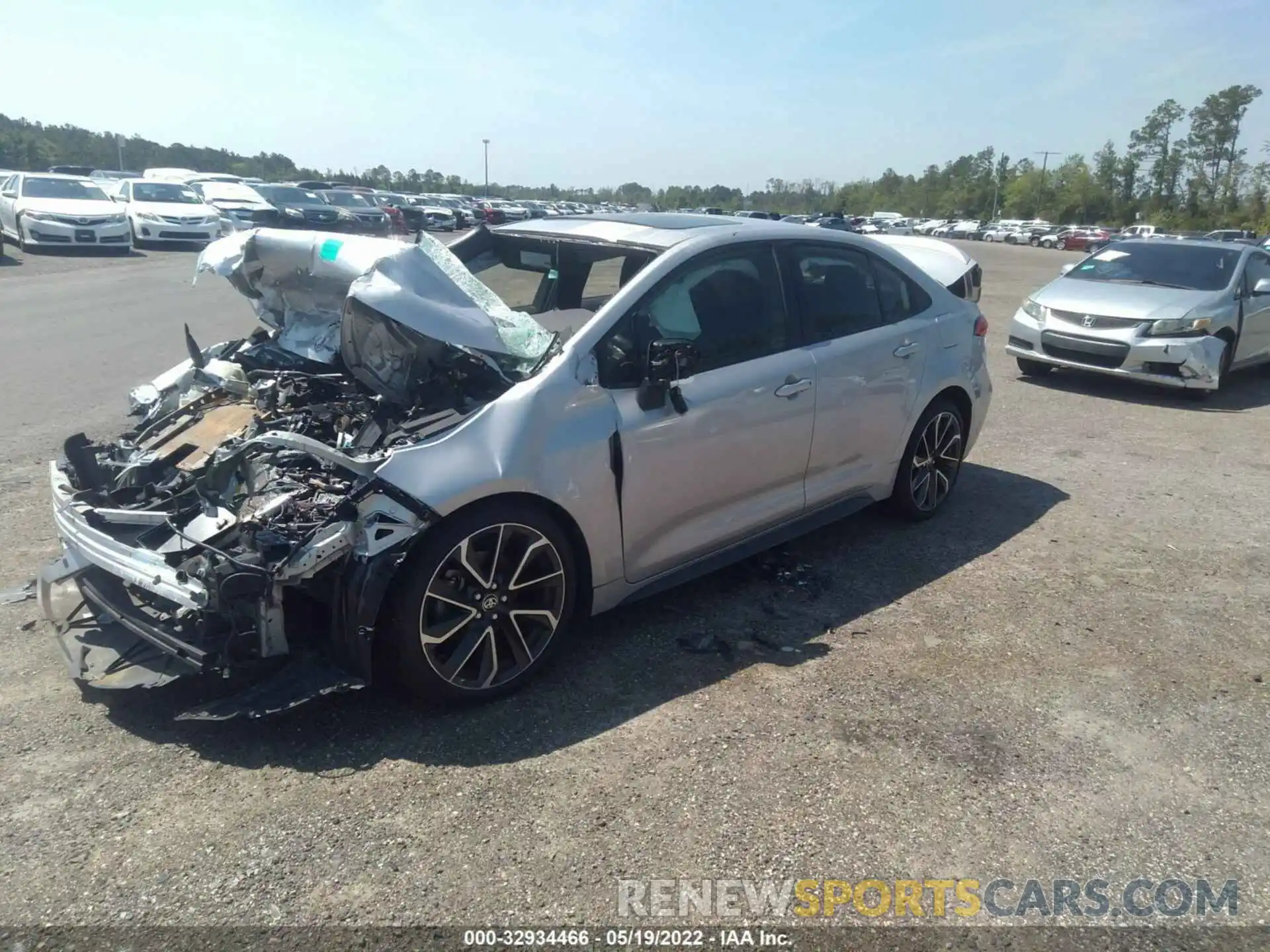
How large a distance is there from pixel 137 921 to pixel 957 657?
3216 mm

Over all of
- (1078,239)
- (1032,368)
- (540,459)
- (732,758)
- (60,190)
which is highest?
(1078,239)

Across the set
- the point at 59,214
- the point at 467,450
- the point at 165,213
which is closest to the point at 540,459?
the point at 467,450

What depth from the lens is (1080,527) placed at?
5.67m

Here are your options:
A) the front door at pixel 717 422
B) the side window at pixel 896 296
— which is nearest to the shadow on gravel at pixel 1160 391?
the side window at pixel 896 296

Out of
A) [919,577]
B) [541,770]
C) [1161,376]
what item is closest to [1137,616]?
[919,577]

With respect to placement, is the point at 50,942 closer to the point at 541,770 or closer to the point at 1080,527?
the point at 541,770

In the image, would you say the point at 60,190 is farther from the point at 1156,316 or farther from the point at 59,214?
the point at 1156,316

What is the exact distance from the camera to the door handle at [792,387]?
441 cm

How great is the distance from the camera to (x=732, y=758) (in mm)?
3281

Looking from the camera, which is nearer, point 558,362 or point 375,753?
point 375,753

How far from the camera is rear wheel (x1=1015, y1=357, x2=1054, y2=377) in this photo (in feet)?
34.2

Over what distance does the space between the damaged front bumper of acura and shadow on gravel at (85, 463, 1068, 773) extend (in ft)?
0.78

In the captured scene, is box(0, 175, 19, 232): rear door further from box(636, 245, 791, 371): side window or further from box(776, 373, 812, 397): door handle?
box(776, 373, 812, 397): door handle

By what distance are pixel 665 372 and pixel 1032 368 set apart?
826 cm
